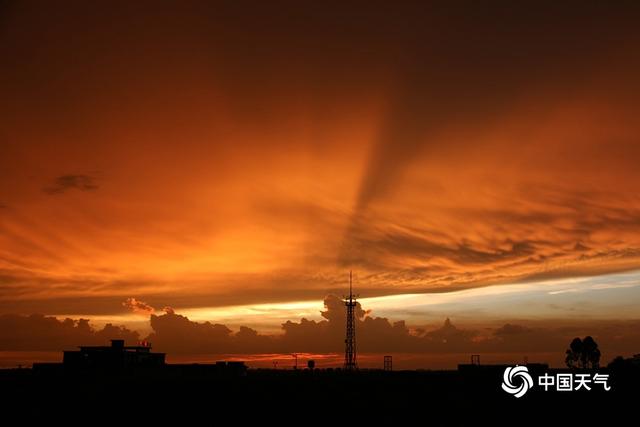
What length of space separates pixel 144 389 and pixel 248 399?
26576 mm

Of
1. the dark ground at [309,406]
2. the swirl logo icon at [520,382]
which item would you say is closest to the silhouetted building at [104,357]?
the dark ground at [309,406]

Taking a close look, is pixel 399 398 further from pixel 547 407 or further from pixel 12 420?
pixel 12 420

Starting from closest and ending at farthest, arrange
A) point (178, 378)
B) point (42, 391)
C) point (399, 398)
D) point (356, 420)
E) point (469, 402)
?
point (356, 420)
point (469, 402)
point (399, 398)
point (42, 391)
point (178, 378)

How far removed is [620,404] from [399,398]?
102 ft

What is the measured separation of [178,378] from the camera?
477 ft

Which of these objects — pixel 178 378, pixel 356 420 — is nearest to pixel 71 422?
pixel 356 420

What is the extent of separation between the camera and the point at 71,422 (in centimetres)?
6294

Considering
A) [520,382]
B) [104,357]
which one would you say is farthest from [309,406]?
[104,357]

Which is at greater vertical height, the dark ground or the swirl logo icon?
the swirl logo icon

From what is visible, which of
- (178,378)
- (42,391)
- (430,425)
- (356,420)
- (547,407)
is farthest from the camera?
(178,378)

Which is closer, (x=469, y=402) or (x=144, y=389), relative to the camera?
(x=469, y=402)

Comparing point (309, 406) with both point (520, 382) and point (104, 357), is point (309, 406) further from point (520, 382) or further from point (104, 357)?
point (104, 357)

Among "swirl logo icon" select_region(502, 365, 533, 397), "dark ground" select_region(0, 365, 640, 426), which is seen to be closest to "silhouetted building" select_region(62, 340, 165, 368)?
"dark ground" select_region(0, 365, 640, 426)

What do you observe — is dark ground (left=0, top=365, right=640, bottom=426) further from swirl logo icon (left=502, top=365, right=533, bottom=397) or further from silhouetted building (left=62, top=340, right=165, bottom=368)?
silhouetted building (left=62, top=340, right=165, bottom=368)
